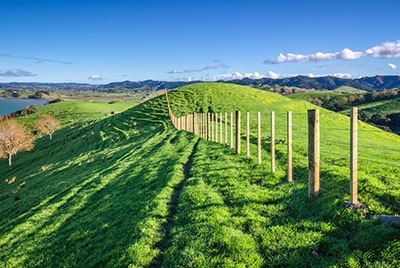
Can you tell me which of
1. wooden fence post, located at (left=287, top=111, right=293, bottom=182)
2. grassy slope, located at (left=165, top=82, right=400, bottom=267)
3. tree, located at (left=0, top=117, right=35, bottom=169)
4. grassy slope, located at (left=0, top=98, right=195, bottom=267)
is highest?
wooden fence post, located at (left=287, top=111, right=293, bottom=182)

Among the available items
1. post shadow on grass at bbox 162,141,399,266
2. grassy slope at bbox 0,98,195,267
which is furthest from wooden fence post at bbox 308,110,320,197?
grassy slope at bbox 0,98,195,267

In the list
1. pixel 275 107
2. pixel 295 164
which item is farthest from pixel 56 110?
pixel 295 164

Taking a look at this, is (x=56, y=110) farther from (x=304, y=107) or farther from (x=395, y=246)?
(x=395, y=246)

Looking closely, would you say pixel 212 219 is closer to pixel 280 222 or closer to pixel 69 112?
pixel 280 222

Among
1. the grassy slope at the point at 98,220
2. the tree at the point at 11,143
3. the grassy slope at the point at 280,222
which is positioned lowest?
the tree at the point at 11,143

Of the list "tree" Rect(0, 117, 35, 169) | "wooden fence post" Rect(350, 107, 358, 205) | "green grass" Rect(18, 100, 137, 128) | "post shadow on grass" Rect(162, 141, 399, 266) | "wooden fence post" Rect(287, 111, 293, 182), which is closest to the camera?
"post shadow on grass" Rect(162, 141, 399, 266)

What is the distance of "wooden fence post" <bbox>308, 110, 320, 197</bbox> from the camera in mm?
11497

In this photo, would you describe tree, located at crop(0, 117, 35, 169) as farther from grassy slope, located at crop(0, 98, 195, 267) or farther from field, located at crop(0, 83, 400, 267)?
field, located at crop(0, 83, 400, 267)

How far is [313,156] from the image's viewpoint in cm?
1170

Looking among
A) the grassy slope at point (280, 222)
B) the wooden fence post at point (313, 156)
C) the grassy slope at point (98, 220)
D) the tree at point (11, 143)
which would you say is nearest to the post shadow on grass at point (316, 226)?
the grassy slope at point (280, 222)

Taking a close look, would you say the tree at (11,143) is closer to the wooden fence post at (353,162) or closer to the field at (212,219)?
the field at (212,219)

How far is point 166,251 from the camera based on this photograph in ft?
31.9

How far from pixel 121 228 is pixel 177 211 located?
2.38 m

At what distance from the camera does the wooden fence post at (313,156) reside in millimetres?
11497
